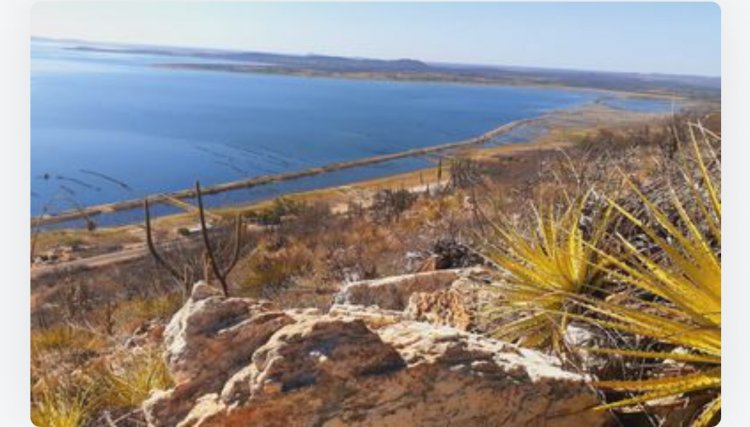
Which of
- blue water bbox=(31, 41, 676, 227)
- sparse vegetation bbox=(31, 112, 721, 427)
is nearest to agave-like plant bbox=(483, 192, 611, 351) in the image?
sparse vegetation bbox=(31, 112, 721, 427)

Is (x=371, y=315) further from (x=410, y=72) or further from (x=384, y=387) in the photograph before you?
(x=410, y=72)

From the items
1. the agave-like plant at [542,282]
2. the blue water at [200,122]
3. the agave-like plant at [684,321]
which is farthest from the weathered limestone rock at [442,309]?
the blue water at [200,122]

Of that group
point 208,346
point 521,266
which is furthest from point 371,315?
point 521,266

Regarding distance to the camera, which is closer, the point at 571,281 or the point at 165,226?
the point at 571,281

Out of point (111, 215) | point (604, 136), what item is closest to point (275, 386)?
point (111, 215)

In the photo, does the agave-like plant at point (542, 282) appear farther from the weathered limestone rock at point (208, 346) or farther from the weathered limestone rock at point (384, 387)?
the weathered limestone rock at point (208, 346)
